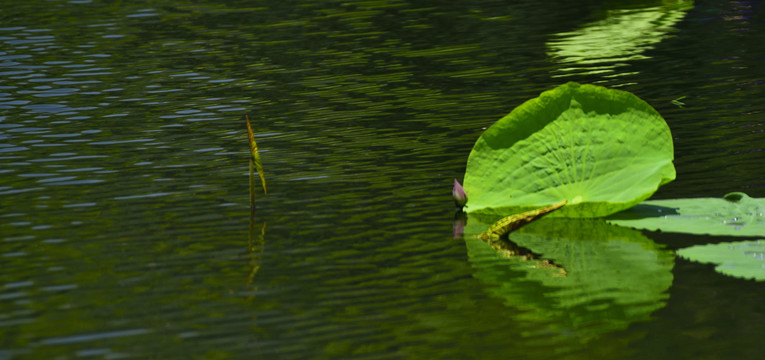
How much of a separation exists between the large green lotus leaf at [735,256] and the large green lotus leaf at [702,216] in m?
0.15

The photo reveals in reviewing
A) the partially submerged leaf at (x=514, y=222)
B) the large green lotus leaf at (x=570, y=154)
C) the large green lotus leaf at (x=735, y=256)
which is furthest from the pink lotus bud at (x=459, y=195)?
the large green lotus leaf at (x=735, y=256)

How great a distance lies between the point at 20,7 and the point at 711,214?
1171 cm

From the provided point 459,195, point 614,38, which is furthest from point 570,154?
point 614,38

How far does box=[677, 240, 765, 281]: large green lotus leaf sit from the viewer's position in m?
3.59

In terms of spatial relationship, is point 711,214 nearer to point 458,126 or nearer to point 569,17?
point 458,126

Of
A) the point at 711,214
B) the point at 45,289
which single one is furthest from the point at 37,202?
the point at 711,214

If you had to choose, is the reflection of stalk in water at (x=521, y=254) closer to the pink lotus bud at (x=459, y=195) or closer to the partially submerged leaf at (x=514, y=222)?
the partially submerged leaf at (x=514, y=222)

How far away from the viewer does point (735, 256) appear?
12.3ft

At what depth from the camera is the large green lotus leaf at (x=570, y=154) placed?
14.7 feet

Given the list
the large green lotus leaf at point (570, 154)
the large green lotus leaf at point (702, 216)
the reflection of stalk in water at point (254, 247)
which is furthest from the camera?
the large green lotus leaf at point (570, 154)

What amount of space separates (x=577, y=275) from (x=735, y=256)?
0.56m

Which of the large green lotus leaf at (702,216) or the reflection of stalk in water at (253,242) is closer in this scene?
the reflection of stalk in water at (253,242)

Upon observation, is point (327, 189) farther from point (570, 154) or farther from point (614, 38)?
point (614, 38)

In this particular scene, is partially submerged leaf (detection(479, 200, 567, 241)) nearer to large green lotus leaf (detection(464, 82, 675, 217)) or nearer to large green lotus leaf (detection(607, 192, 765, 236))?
large green lotus leaf (detection(464, 82, 675, 217))
